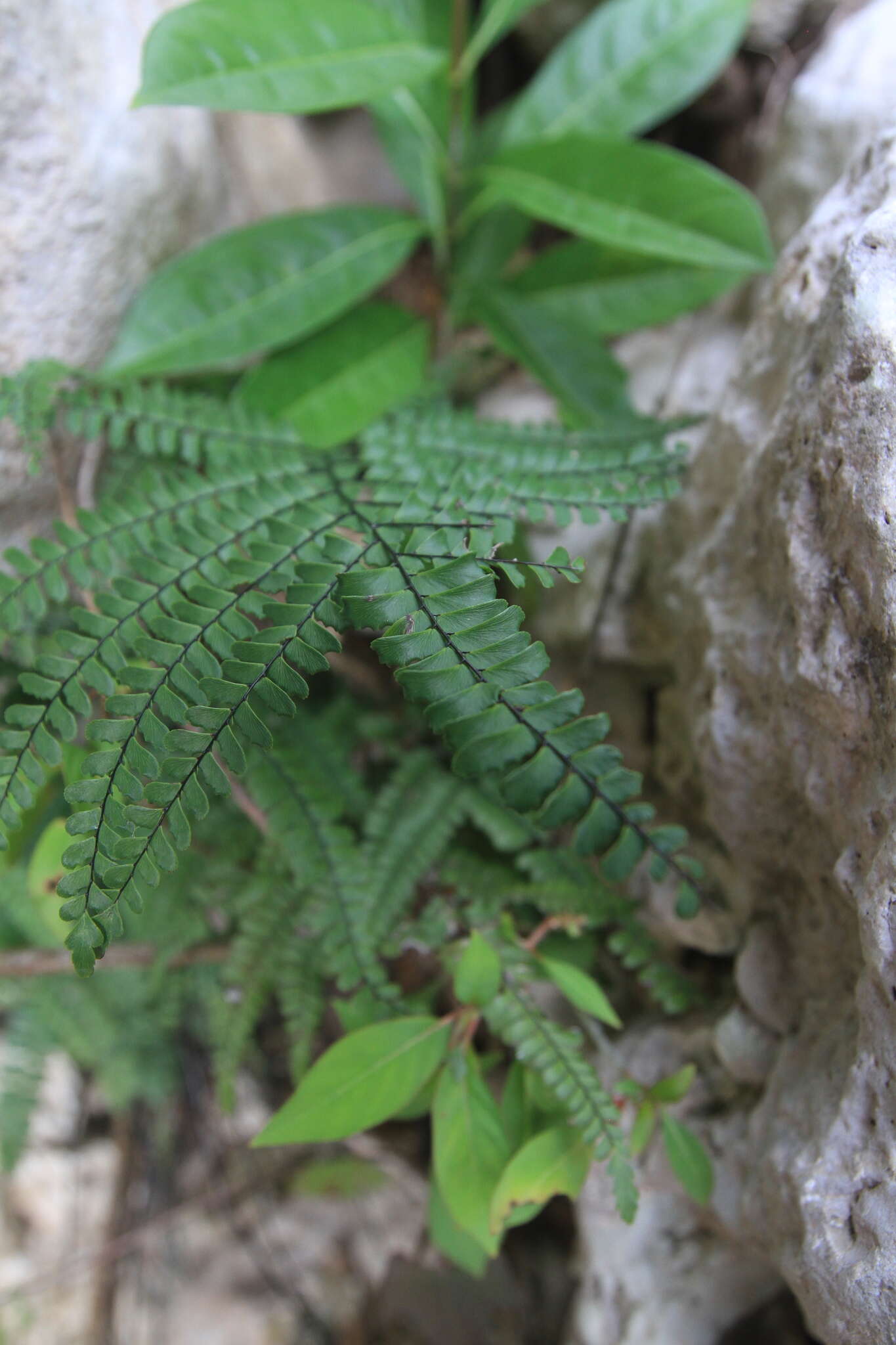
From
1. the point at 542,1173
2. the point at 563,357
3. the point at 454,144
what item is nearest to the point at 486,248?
the point at 454,144

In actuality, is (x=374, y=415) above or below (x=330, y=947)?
above

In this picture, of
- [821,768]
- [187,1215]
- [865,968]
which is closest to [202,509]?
[821,768]

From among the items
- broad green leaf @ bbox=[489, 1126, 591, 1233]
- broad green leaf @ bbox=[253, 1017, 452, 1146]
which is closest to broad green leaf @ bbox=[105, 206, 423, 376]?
broad green leaf @ bbox=[253, 1017, 452, 1146]

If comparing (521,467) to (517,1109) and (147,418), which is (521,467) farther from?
(517,1109)

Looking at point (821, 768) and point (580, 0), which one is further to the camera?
point (580, 0)

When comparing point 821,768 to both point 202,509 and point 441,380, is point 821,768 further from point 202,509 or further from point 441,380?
point 441,380

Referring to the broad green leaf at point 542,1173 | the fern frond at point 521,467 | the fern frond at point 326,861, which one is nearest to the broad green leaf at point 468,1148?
the broad green leaf at point 542,1173
